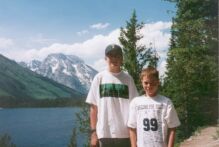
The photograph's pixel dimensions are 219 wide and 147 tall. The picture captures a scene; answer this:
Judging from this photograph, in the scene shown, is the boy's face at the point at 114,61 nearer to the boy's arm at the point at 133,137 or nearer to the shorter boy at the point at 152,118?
the shorter boy at the point at 152,118

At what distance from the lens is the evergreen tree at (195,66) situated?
113 ft

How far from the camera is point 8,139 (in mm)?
15688

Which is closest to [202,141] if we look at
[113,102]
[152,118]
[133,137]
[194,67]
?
[194,67]

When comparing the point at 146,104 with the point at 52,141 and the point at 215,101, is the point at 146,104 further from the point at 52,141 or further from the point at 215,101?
the point at 52,141

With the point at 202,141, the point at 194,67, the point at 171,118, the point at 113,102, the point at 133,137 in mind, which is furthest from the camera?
the point at 194,67

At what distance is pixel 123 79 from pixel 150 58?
43.3 m

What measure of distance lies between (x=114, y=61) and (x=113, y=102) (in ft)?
1.65

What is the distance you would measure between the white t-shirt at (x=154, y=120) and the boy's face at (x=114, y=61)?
605mm

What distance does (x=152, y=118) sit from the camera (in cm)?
480

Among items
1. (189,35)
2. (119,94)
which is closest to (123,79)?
(119,94)

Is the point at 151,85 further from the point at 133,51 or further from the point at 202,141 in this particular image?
the point at 133,51

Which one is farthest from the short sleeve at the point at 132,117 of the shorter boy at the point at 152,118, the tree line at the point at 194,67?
the tree line at the point at 194,67

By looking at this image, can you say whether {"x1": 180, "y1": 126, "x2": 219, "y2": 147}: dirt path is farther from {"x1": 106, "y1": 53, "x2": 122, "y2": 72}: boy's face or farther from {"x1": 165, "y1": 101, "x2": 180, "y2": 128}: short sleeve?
{"x1": 165, "y1": 101, "x2": 180, "y2": 128}: short sleeve

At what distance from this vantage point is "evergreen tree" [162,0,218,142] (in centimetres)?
3431
